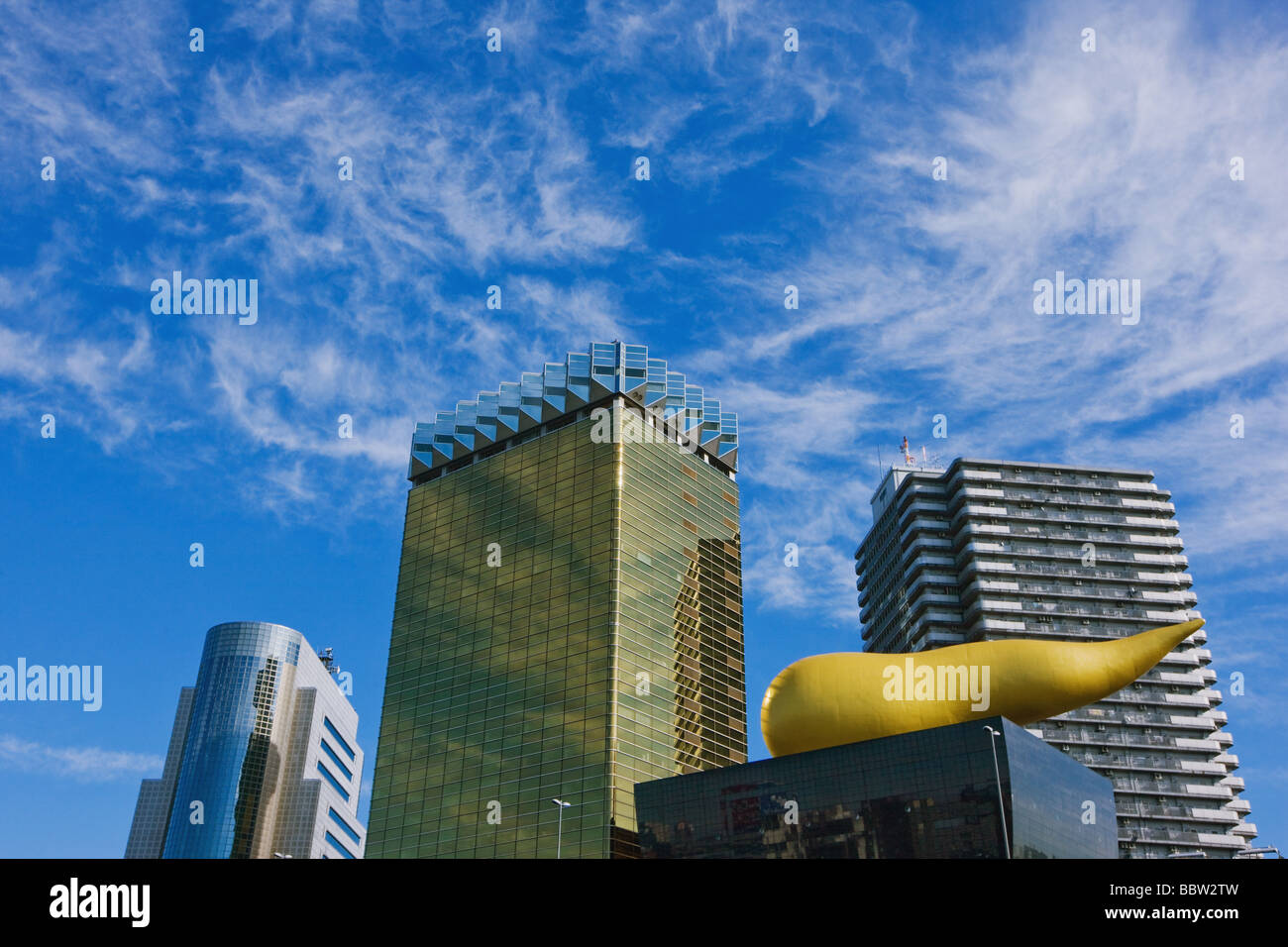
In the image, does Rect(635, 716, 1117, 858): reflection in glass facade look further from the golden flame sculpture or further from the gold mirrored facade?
the gold mirrored facade

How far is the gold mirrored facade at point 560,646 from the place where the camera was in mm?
98812

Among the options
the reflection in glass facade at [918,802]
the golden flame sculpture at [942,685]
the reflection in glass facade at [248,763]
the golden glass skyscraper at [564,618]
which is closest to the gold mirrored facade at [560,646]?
the golden glass skyscraper at [564,618]

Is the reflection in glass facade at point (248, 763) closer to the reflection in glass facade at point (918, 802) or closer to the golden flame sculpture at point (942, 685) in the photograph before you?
the reflection in glass facade at point (918, 802)

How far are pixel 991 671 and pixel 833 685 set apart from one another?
8.64 metres

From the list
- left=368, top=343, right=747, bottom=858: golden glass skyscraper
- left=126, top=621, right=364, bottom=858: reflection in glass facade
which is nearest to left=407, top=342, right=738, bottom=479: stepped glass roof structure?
left=368, top=343, right=747, bottom=858: golden glass skyscraper

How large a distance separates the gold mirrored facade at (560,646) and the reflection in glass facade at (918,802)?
2617 centimetres

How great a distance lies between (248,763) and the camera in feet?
505

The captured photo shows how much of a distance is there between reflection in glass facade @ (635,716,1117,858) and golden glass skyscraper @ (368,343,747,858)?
28.0m

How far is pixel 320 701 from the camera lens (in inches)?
6826

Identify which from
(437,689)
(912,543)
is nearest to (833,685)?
(437,689)

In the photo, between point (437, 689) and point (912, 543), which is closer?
point (437, 689)

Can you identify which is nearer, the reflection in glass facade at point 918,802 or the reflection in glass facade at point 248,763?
the reflection in glass facade at point 918,802
